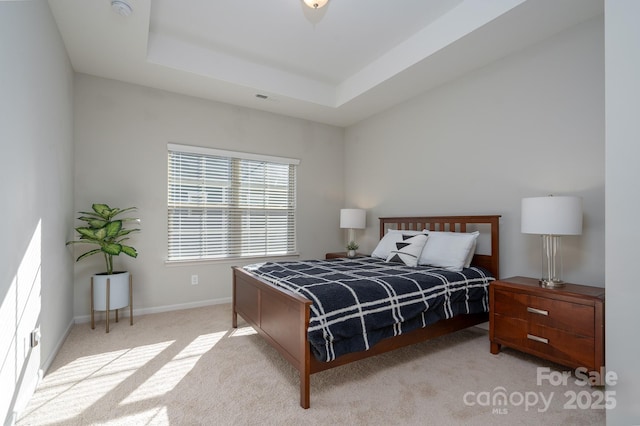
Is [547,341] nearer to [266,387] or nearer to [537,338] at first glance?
[537,338]

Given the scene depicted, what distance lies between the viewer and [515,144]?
3.06 m

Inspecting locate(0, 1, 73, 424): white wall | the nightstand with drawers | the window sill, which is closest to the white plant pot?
locate(0, 1, 73, 424): white wall

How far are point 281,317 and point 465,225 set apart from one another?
2.24 metres

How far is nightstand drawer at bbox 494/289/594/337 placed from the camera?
2.13 meters

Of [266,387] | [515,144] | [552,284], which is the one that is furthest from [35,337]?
[515,144]

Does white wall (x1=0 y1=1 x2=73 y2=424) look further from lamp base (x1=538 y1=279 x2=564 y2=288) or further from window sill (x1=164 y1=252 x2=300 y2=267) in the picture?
lamp base (x1=538 y1=279 x2=564 y2=288)

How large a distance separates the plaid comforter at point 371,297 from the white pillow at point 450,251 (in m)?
0.11

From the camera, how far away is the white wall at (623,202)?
5.12 feet

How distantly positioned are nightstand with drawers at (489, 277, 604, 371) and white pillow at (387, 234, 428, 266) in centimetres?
78

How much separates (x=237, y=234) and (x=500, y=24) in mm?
3616

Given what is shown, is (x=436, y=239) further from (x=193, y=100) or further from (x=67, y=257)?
(x=67, y=257)

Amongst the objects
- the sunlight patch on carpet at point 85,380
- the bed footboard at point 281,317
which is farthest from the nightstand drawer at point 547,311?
the sunlight patch on carpet at point 85,380

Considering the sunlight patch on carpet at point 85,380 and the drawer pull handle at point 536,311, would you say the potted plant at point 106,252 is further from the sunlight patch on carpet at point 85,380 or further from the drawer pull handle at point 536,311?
the drawer pull handle at point 536,311

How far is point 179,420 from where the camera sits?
1.78 m
